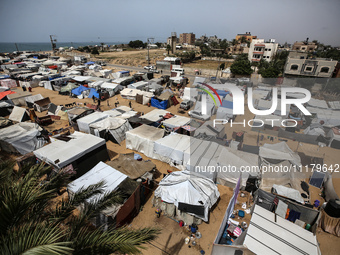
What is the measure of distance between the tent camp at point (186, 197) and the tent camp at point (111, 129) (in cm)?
793

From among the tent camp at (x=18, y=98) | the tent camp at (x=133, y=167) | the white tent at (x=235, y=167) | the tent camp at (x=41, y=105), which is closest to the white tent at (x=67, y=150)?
the tent camp at (x=133, y=167)

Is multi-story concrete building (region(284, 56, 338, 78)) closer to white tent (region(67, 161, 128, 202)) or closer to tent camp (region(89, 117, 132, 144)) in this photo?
tent camp (region(89, 117, 132, 144))

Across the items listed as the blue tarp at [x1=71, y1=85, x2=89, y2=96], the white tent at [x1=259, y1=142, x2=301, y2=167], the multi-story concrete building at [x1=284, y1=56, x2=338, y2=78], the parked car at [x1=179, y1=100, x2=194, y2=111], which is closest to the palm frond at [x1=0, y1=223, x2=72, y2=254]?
the white tent at [x1=259, y1=142, x2=301, y2=167]

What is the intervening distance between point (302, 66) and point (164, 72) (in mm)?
32451

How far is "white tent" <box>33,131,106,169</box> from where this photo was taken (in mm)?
10413

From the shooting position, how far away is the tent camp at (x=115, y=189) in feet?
26.2

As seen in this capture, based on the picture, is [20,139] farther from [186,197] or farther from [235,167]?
[235,167]

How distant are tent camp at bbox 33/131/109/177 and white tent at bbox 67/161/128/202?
6.15 ft

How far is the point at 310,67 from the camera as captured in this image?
119 feet

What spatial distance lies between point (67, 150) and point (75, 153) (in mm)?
715

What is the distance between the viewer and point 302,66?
3697cm

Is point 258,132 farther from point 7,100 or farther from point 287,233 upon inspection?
point 7,100

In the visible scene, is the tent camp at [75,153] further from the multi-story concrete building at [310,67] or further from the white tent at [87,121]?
the multi-story concrete building at [310,67]

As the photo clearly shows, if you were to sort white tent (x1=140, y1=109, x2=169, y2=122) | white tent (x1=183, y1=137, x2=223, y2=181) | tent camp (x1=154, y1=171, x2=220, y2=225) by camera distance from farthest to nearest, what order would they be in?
white tent (x1=140, y1=109, x2=169, y2=122) → white tent (x1=183, y1=137, x2=223, y2=181) → tent camp (x1=154, y1=171, x2=220, y2=225)
